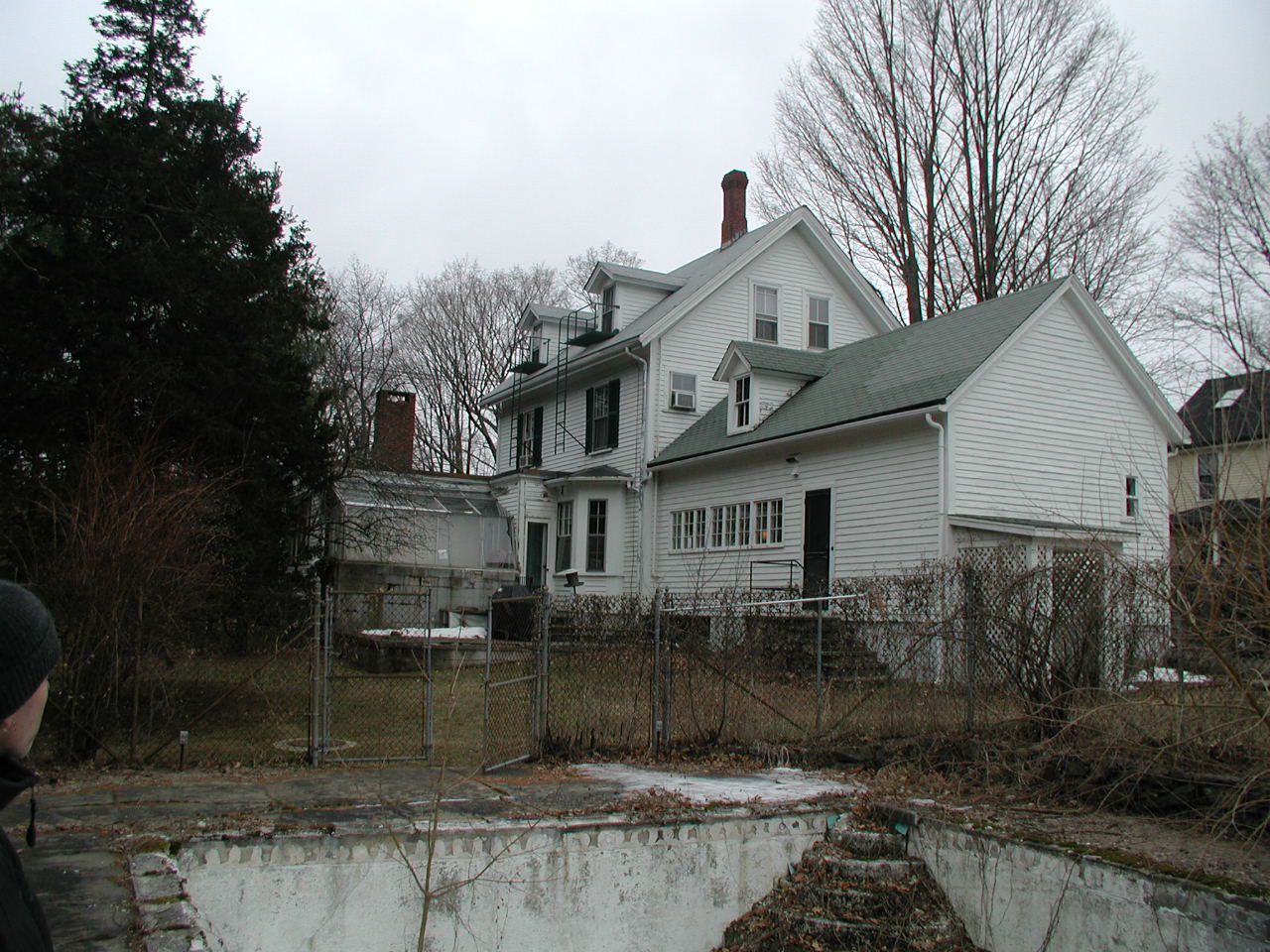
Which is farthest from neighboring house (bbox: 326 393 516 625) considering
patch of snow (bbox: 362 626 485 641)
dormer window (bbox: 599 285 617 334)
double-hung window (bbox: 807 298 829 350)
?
double-hung window (bbox: 807 298 829 350)

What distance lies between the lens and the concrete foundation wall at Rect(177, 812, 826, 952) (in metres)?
6.07

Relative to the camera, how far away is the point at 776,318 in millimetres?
25188

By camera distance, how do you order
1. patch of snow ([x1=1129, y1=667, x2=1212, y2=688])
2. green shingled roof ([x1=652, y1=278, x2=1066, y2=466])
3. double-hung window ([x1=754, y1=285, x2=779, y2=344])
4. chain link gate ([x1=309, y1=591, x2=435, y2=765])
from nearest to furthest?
1. patch of snow ([x1=1129, y1=667, x2=1212, y2=688])
2. chain link gate ([x1=309, y1=591, x2=435, y2=765])
3. green shingled roof ([x1=652, y1=278, x2=1066, y2=466])
4. double-hung window ([x1=754, y1=285, x2=779, y2=344])

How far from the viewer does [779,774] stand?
9.09 meters

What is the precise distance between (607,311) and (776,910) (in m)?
20.9

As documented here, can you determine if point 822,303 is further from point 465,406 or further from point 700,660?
point 465,406

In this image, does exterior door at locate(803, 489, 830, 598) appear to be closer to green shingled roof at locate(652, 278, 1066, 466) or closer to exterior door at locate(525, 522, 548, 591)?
green shingled roof at locate(652, 278, 1066, 466)

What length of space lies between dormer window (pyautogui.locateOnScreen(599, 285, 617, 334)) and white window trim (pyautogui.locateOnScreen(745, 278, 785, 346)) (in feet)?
12.4

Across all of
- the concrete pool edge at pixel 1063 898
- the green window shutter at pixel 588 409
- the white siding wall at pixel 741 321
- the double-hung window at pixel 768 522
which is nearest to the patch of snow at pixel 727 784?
the concrete pool edge at pixel 1063 898

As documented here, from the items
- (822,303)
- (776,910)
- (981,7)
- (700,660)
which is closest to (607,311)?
(822,303)

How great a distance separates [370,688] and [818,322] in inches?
622

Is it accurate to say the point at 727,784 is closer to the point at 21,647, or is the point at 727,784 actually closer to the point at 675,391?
the point at 21,647

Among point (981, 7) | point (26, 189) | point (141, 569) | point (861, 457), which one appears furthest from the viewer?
point (981, 7)

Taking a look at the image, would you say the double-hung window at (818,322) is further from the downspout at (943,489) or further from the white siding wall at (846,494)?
the downspout at (943,489)
